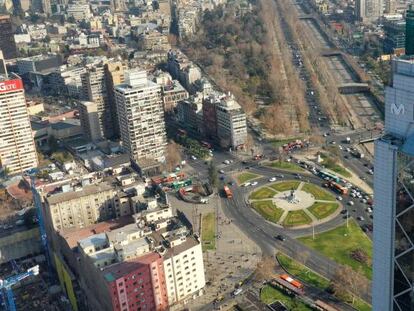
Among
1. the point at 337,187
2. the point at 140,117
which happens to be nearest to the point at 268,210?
the point at 337,187

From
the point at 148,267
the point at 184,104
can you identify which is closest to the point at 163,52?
the point at 184,104

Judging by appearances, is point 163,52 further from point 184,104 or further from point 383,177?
point 383,177

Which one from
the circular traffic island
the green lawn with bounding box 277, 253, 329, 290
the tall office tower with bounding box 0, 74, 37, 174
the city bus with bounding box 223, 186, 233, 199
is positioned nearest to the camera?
the green lawn with bounding box 277, 253, 329, 290

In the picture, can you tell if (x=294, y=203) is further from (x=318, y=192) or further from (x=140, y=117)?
(x=140, y=117)

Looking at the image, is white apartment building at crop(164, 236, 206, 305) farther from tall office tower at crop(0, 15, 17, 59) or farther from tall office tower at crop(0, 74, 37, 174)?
tall office tower at crop(0, 15, 17, 59)

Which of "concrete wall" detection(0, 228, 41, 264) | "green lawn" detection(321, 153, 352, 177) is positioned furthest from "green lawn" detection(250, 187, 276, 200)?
"concrete wall" detection(0, 228, 41, 264)

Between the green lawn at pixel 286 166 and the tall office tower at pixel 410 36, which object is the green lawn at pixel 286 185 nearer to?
the green lawn at pixel 286 166
